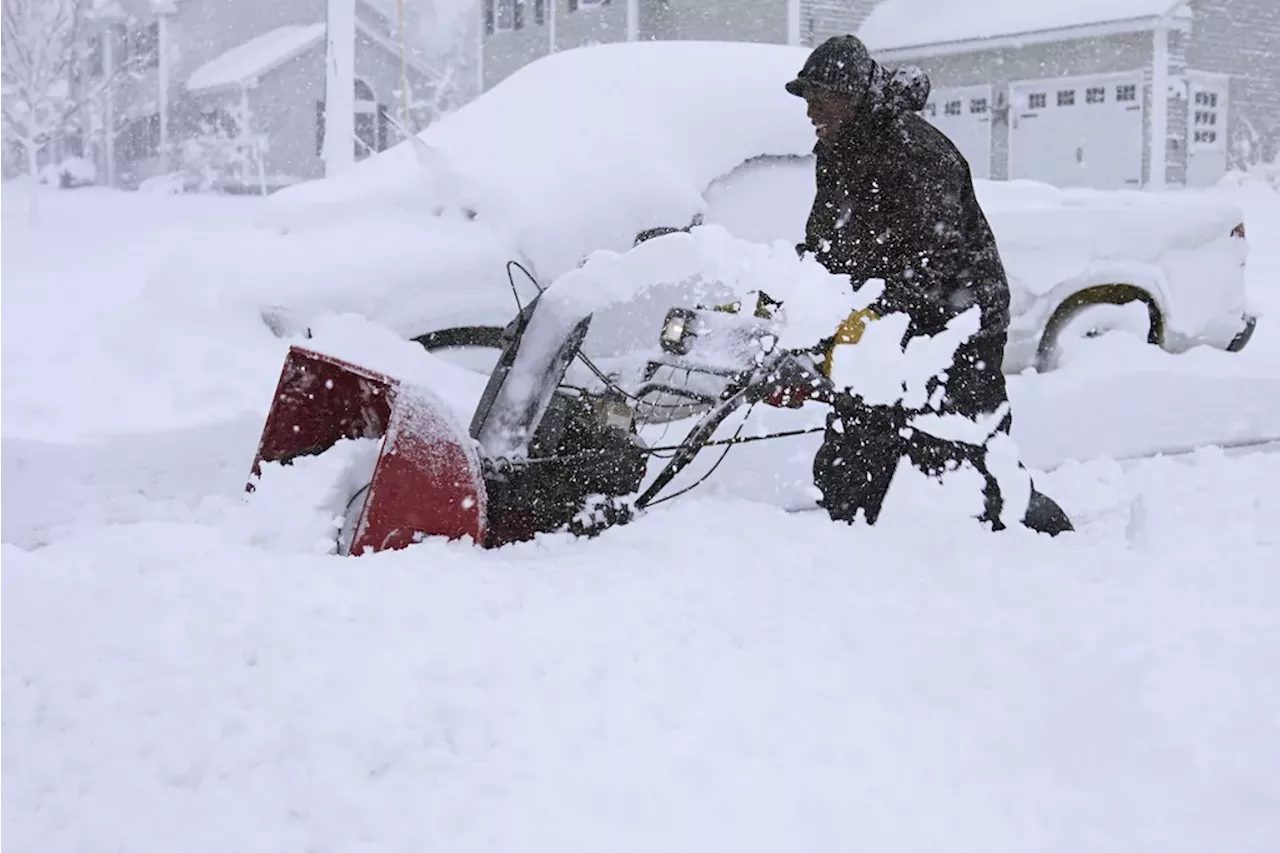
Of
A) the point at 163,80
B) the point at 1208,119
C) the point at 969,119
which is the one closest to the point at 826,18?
the point at 969,119

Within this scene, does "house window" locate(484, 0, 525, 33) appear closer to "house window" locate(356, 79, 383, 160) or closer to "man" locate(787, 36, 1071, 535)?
"house window" locate(356, 79, 383, 160)

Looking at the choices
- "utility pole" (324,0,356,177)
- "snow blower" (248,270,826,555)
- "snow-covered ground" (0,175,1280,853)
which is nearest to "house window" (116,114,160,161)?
"utility pole" (324,0,356,177)

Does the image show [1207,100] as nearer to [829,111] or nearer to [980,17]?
[980,17]

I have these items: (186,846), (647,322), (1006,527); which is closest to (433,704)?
(186,846)

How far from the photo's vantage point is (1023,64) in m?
20.7

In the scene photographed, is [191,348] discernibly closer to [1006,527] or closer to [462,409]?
[462,409]

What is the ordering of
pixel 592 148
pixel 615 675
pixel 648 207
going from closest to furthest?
pixel 615 675
pixel 648 207
pixel 592 148

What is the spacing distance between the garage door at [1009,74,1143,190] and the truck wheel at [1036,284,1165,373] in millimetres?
12436

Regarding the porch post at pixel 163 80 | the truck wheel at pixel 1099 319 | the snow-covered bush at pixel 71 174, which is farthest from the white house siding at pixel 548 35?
the truck wheel at pixel 1099 319

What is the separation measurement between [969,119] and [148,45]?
72.1ft

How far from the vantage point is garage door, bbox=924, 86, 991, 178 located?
70.1 ft

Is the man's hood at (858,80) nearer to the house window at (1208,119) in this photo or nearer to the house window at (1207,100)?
the house window at (1208,119)

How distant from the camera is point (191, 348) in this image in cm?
554

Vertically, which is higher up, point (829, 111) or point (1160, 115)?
point (1160, 115)
